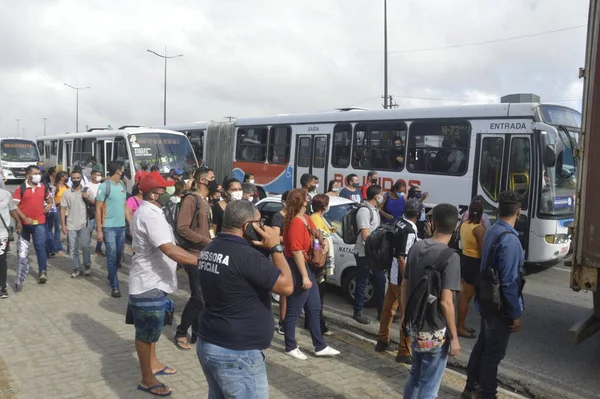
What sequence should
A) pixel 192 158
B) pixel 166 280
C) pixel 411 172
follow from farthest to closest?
pixel 192 158 < pixel 411 172 < pixel 166 280

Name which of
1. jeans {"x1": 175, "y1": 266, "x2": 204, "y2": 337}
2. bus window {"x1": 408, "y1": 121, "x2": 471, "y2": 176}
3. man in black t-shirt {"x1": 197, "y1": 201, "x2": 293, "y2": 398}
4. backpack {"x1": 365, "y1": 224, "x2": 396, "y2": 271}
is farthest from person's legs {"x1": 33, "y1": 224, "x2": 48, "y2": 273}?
bus window {"x1": 408, "y1": 121, "x2": 471, "y2": 176}

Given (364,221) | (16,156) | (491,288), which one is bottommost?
(491,288)

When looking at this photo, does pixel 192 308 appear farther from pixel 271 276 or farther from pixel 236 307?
pixel 271 276

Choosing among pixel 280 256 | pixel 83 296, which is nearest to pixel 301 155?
pixel 83 296

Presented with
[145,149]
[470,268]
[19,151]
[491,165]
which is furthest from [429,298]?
[19,151]

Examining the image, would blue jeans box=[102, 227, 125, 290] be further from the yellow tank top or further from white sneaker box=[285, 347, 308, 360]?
the yellow tank top

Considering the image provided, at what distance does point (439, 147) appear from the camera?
10875 mm

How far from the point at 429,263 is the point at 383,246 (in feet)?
6.00

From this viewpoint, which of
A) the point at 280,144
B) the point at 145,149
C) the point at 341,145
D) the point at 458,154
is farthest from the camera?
the point at 145,149

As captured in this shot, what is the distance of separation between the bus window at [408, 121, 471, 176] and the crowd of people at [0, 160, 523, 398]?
4.04m

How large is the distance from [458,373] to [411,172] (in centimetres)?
690

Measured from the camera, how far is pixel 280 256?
3104 mm

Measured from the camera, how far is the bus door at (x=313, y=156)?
1380 cm

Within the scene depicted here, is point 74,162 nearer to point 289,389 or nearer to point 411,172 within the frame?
point 411,172
